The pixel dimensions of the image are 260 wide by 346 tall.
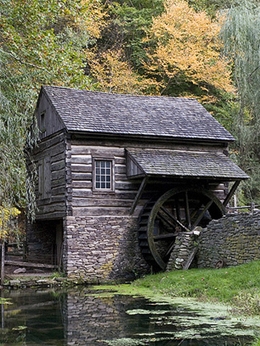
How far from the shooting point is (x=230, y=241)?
14633mm

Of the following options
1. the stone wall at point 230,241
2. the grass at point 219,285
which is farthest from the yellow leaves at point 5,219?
the stone wall at point 230,241

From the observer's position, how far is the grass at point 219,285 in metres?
10.9

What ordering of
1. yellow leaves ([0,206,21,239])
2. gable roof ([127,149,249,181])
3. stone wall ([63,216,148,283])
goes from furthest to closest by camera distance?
1. gable roof ([127,149,249,181])
2. stone wall ([63,216,148,283])
3. yellow leaves ([0,206,21,239])

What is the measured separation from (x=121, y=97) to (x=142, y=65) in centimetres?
1077

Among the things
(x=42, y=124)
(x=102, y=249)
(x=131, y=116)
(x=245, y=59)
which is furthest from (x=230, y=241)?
(x=245, y=59)

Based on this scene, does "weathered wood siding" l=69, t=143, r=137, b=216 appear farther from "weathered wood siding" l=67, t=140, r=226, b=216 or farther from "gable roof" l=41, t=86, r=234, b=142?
"gable roof" l=41, t=86, r=234, b=142

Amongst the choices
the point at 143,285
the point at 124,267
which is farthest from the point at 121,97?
the point at 143,285

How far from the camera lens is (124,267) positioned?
17.8 metres

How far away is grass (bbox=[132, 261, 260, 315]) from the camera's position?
10.9 metres

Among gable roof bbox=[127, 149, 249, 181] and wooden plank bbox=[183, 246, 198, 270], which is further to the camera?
gable roof bbox=[127, 149, 249, 181]

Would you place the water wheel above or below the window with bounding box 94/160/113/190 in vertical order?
below

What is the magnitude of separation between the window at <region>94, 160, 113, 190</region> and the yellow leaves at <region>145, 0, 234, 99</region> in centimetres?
1057

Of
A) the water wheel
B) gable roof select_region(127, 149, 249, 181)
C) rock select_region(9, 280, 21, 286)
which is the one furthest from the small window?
rock select_region(9, 280, 21, 286)

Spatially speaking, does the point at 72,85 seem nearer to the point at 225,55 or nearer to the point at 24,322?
the point at 225,55
